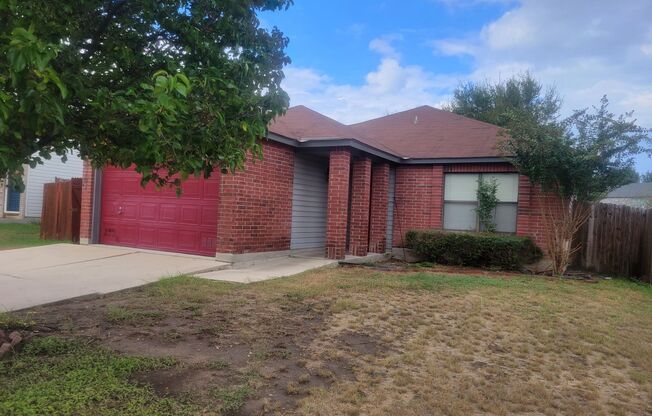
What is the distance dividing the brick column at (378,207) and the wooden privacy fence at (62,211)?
8.12 meters

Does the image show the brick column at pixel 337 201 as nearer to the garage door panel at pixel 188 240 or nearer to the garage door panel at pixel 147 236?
the garage door panel at pixel 188 240

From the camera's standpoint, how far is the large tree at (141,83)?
106 inches

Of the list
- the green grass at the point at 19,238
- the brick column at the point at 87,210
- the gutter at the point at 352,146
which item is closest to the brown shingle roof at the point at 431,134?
the gutter at the point at 352,146

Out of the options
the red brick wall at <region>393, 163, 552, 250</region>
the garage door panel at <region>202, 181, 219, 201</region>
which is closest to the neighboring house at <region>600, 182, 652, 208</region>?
the red brick wall at <region>393, 163, 552, 250</region>

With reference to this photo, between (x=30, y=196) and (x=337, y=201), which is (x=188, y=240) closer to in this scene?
(x=337, y=201)

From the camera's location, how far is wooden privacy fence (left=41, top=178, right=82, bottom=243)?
1357 cm

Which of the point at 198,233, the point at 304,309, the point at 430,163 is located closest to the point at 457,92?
the point at 430,163

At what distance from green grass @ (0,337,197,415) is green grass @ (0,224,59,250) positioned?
963 centimetres

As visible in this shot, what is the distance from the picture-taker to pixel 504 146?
11.8 meters

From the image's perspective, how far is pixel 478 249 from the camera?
37.8ft

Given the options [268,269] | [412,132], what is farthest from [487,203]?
[268,269]

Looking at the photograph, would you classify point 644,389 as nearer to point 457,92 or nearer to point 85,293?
point 85,293

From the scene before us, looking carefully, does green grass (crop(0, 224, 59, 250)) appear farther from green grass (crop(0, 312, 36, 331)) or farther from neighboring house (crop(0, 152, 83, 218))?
green grass (crop(0, 312, 36, 331))

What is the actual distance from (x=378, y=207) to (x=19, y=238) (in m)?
10.9
